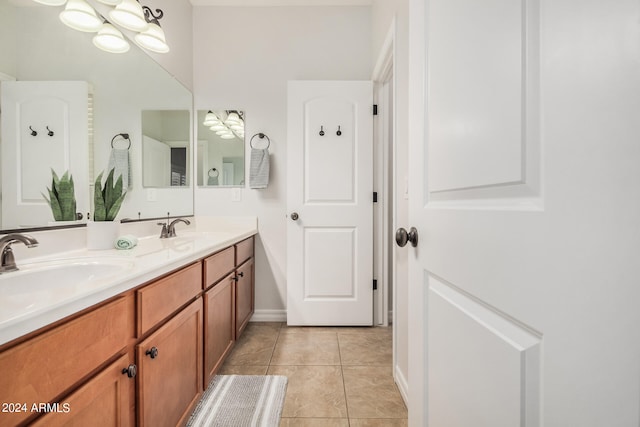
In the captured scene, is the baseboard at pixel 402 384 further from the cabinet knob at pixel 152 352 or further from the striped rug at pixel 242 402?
the cabinet knob at pixel 152 352

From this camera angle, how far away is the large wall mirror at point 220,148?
2488mm

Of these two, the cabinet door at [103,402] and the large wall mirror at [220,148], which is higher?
the large wall mirror at [220,148]

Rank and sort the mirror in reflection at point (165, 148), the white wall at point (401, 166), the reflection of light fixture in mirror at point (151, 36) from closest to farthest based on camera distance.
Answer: the white wall at point (401, 166)
the reflection of light fixture in mirror at point (151, 36)
the mirror in reflection at point (165, 148)

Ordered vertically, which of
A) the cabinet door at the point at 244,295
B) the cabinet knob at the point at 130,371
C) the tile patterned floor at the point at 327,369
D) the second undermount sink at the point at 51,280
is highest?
the second undermount sink at the point at 51,280

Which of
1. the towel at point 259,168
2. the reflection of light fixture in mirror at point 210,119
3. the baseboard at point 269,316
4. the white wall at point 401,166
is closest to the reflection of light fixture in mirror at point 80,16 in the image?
the reflection of light fixture in mirror at point 210,119

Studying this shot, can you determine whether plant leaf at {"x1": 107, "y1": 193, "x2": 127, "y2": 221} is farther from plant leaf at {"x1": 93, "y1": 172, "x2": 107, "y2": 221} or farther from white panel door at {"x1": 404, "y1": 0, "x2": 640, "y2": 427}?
white panel door at {"x1": 404, "y1": 0, "x2": 640, "y2": 427}

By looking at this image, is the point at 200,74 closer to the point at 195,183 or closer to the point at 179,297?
the point at 195,183

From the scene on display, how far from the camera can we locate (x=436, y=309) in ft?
2.34

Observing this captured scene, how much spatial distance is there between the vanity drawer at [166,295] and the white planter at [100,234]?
1.36ft

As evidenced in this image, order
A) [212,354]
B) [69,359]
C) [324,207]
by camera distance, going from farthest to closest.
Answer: [324,207]
[212,354]
[69,359]

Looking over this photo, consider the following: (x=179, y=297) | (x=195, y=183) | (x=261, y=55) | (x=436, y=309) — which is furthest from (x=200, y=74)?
(x=436, y=309)

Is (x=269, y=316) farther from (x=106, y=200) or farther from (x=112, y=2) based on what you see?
(x=112, y=2)

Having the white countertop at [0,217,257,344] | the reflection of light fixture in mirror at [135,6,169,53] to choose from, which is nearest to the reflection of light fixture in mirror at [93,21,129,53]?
the reflection of light fixture in mirror at [135,6,169,53]

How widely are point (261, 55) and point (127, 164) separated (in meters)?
1.51
